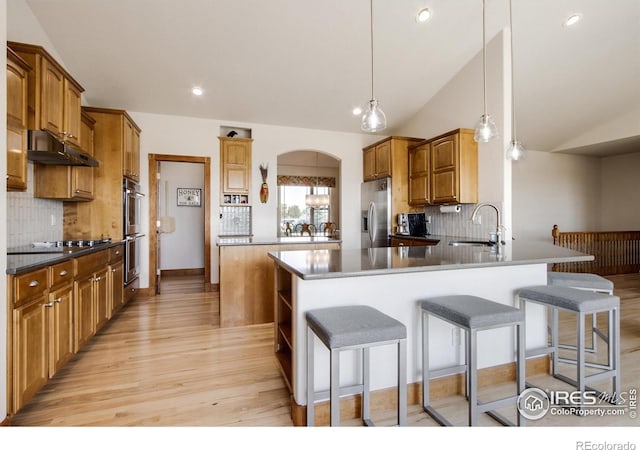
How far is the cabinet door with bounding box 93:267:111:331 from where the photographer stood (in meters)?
2.87

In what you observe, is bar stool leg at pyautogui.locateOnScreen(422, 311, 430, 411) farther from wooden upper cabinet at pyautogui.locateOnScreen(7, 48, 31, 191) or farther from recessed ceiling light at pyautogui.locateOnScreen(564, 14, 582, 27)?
recessed ceiling light at pyautogui.locateOnScreen(564, 14, 582, 27)

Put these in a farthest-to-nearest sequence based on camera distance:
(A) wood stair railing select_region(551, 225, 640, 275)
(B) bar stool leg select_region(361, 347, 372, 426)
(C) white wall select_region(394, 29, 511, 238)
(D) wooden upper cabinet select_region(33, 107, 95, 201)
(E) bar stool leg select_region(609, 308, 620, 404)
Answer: (A) wood stair railing select_region(551, 225, 640, 275), (C) white wall select_region(394, 29, 511, 238), (D) wooden upper cabinet select_region(33, 107, 95, 201), (E) bar stool leg select_region(609, 308, 620, 404), (B) bar stool leg select_region(361, 347, 372, 426)

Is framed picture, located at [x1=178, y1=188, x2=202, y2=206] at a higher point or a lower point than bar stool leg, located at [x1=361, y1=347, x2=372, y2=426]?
higher

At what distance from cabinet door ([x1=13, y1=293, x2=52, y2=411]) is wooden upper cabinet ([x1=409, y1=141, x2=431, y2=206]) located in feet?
14.8

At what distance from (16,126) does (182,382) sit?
2.04 metres

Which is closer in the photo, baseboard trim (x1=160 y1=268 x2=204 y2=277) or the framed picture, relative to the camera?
baseboard trim (x1=160 y1=268 x2=204 y2=277)

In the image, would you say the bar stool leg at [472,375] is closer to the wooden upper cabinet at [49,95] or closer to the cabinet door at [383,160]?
the wooden upper cabinet at [49,95]

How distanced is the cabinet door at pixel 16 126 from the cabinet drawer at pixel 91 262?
0.67 metres

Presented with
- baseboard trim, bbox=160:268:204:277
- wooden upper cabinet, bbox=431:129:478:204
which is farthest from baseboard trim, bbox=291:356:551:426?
baseboard trim, bbox=160:268:204:277

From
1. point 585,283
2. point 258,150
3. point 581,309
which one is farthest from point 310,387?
point 258,150

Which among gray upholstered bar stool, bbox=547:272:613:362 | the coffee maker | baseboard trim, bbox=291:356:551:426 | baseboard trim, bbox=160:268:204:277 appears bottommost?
baseboard trim, bbox=291:356:551:426

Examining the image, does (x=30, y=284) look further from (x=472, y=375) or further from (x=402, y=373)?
(x=472, y=375)
